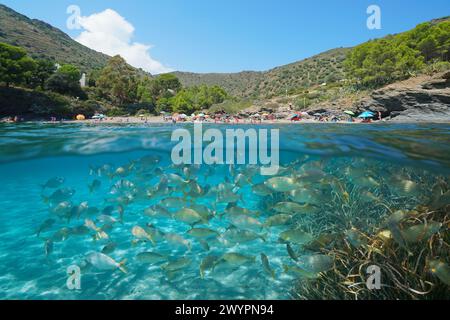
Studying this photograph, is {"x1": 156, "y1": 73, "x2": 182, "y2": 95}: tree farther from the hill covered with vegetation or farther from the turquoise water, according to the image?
the turquoise water

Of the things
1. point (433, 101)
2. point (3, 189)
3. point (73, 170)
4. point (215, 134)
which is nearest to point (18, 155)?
point (73, 170)

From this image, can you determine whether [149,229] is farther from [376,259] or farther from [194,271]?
[376,259]

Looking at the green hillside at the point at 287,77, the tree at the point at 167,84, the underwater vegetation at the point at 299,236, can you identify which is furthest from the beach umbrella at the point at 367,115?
the tree at the point at 167,84

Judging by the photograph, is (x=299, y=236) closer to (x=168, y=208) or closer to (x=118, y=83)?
(x=168, y=208)

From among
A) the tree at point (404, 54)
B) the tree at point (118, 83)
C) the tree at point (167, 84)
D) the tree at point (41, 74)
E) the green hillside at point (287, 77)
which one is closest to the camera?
the tree at point (404, 54)

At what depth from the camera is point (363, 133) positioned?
13320 mm

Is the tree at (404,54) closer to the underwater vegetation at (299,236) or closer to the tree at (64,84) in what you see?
the underwater vegetation at (299,236)

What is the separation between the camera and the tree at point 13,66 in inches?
1544

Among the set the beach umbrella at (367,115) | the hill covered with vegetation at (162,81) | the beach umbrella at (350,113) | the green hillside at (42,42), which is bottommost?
the beach umbrella at (367,115)

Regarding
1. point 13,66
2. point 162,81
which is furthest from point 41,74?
point 162,81

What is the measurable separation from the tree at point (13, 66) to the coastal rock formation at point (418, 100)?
4637 cm

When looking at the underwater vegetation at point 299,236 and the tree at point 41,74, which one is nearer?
the underwater vegetation at point 299,236

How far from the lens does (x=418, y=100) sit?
2391cm

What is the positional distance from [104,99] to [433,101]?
2151 inches
